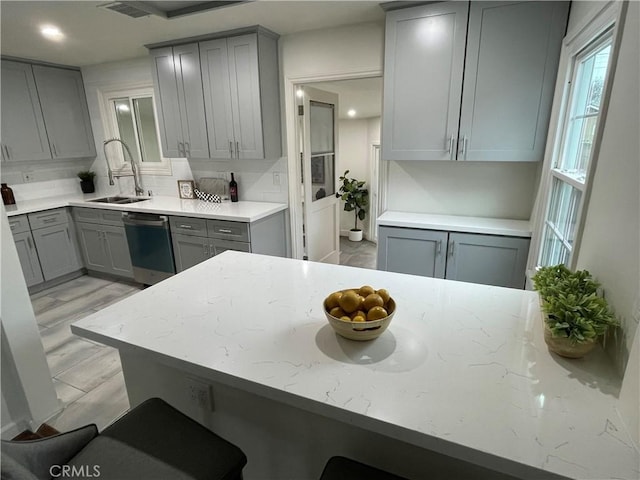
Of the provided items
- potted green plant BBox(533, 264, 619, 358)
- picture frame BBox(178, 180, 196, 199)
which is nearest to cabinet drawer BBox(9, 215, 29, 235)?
picture frame BBox(178, 180, 196, 199)

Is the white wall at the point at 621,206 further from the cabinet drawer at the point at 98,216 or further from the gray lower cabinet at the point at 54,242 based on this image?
the gray lower cabinet at the point at 54,242

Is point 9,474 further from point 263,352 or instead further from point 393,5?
point 393,5

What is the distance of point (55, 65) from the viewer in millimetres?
3928

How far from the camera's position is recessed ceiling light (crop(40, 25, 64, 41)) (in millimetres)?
2762

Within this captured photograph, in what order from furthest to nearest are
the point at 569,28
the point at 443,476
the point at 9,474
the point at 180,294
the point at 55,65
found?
the point at 55,65 < the point at 569,28 < the point at 180,294 < the point at 443,476 < the point at 9,474

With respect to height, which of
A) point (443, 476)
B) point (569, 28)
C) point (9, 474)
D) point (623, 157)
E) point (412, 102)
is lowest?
point (443, 476)

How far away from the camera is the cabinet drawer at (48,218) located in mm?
3568

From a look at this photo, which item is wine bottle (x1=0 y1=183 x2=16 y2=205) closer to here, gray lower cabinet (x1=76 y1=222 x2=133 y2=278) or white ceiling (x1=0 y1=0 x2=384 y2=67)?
gray lower cabinet (x1=76 y1=222 x2=133 y2=278)

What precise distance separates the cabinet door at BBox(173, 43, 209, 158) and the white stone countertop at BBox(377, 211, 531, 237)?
6.40 feet

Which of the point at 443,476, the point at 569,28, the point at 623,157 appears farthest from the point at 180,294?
the point at 569,28

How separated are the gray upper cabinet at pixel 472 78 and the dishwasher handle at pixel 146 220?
2.23 metres

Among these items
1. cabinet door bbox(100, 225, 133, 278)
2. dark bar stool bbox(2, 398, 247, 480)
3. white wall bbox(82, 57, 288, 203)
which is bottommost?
cabinet door bbox(100, 225, 133, 278)

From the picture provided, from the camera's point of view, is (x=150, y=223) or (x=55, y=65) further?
(x=55, y=65)

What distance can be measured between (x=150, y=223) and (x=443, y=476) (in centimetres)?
325
